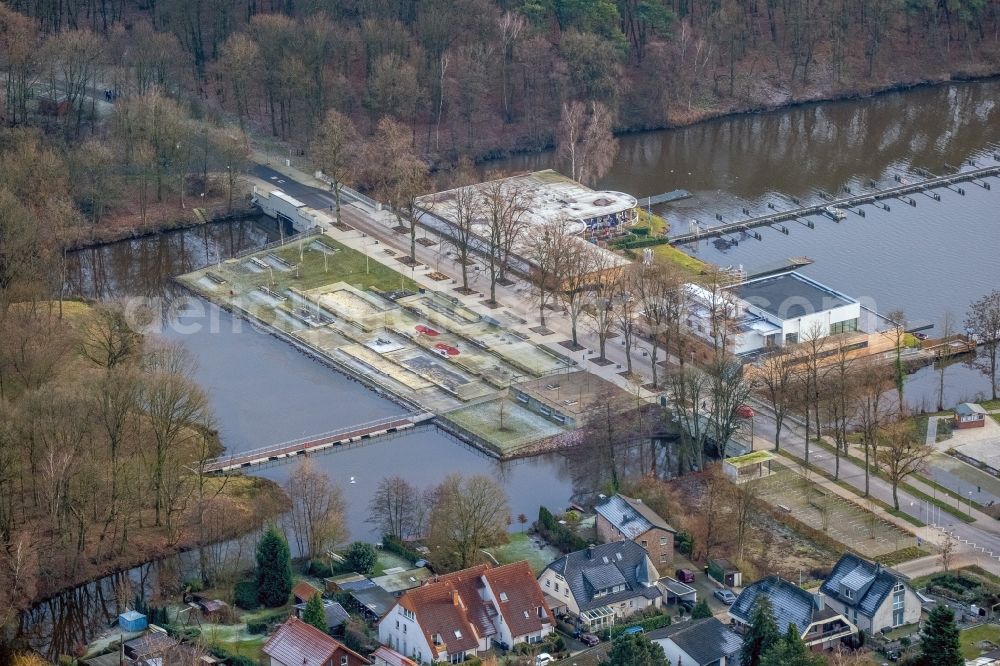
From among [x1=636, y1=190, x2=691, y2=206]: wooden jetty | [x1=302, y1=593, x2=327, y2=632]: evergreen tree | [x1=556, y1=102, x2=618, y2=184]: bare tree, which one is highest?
[x1=556, y1=102, x2=618, y2=184]: bare tree

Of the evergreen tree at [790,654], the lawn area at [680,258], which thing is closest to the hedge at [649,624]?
the evergreen tree at [790,654]

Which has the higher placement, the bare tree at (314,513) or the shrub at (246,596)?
the bare tree at (314,513)

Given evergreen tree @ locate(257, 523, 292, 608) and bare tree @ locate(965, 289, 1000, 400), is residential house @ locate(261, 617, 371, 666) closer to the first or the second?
evergreen tree @ locate(257, 523, 292, 608)

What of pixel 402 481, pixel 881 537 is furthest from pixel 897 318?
pixel 402 481

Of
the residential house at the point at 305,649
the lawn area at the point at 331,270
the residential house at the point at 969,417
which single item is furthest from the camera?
the lawn area at the point at 331,270

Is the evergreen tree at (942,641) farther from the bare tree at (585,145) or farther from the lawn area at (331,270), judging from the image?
the bare tree at (585,145)

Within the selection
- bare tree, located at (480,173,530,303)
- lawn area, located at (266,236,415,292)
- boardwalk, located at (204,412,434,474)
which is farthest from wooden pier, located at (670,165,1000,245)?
boardwalk, located at (204,412,434,474)
